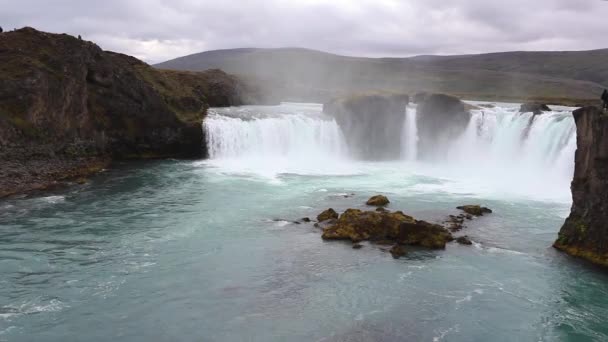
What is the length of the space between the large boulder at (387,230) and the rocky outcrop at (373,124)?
99.1ft

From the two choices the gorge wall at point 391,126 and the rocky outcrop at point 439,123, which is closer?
the rocky outcrop at point 439,123

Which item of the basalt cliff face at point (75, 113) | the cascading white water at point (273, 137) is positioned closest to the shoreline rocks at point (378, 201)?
the basalt cliff face at point (75, 113)

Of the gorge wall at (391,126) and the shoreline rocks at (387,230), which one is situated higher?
the gorge wall at (391,126)

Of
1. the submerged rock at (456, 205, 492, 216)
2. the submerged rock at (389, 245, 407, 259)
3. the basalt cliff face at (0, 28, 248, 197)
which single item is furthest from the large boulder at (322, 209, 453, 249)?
the basalt cliff face at (0, 28, 248, 197)

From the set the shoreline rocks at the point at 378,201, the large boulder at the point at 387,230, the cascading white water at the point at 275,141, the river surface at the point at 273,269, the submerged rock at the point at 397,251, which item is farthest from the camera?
the cascading white water at the point at 275,141

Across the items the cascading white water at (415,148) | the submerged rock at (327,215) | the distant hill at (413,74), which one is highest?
the distant hill at (413,74)

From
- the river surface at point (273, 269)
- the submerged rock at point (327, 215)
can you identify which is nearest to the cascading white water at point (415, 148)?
the river surface at point (273, 269)

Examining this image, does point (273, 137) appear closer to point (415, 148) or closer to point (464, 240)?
point (415, 148)

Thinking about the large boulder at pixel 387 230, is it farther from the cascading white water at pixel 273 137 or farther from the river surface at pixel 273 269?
the cascading white water at pixel 273 137

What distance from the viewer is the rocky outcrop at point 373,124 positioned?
57.2m

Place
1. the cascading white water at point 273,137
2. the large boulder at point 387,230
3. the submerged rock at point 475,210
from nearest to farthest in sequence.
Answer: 1. the large boulder at point 387,230
2. the submerged rock at point 475,210
3. the cascading white water at point 273,137

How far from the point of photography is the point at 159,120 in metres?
51.5

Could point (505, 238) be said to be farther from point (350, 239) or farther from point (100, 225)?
point (100, 225)

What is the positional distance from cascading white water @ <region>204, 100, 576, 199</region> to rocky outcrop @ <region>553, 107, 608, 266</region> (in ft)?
50.6
